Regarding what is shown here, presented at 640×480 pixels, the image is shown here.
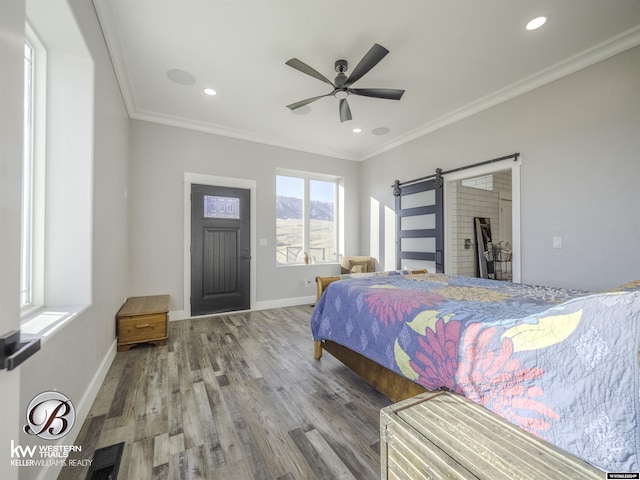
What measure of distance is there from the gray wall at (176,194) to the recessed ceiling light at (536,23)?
3.47 meters

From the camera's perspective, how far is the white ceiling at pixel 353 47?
78.8 inches

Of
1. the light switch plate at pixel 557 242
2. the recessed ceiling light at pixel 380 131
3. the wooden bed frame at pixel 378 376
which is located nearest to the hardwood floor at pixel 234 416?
the wooden bed frame at pixel 378 376

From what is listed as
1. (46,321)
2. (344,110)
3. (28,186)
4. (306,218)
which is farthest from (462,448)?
(306,218)

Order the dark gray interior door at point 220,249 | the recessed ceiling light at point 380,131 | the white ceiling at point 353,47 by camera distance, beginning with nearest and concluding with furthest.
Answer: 1. the white ceiling at point 353,47
2. the dark gray interior door at point 220,249
3. the recessed ceiling light at point 380,131

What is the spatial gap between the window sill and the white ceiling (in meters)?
2.19

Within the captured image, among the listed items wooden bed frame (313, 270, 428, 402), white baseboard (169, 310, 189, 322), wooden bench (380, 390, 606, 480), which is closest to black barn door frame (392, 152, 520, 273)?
wooden bed frame (313, 270, 428, 402)

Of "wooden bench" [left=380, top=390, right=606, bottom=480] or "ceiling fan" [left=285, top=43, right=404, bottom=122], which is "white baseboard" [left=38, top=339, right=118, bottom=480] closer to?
"wooden bench" [left=380, top=390, right=606, bottom=480]

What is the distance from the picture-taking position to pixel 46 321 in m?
1.36

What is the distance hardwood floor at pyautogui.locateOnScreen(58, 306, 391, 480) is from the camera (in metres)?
1.33

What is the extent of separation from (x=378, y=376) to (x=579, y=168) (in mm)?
2800

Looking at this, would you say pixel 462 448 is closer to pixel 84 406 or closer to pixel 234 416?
pixel 234 416

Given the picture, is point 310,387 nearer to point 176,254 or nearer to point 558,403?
point 558,403

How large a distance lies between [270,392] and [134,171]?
344 cm

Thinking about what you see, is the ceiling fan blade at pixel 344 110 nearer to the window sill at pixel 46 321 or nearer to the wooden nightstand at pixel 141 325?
the window sill at pixel 46 321
